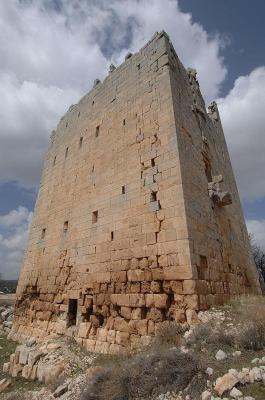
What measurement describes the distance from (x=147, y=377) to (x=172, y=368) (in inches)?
14.7

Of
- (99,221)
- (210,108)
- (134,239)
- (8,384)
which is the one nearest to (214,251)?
(134,239)

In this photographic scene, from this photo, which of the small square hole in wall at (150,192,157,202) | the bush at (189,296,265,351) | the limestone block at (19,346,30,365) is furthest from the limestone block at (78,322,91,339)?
the small square hole in wall at (150,192,157,202)

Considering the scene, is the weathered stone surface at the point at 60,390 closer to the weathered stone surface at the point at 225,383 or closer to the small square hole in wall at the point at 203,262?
the weathered stone surface at the point at 225,383

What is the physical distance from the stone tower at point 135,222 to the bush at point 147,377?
145 cm

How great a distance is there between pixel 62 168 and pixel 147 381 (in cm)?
876

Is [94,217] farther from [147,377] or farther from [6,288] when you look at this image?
[6,288]

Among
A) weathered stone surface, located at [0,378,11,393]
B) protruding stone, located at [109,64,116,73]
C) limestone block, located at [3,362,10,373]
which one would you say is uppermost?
protruding stone, located at [109,64,116,73]

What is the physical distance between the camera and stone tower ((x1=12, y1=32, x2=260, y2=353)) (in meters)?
6.32

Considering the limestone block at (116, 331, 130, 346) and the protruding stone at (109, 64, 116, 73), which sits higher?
the protruding stone at (109, 64, 116, 73)

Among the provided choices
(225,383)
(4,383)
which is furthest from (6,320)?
(225,383)

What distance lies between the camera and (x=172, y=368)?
4035mm

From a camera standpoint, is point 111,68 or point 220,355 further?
point 111,68

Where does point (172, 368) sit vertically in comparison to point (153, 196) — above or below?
below

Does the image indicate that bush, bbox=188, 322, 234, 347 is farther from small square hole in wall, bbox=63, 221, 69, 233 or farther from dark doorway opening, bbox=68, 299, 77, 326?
small square hole in wall, bbox=63, 221, 69, 233
